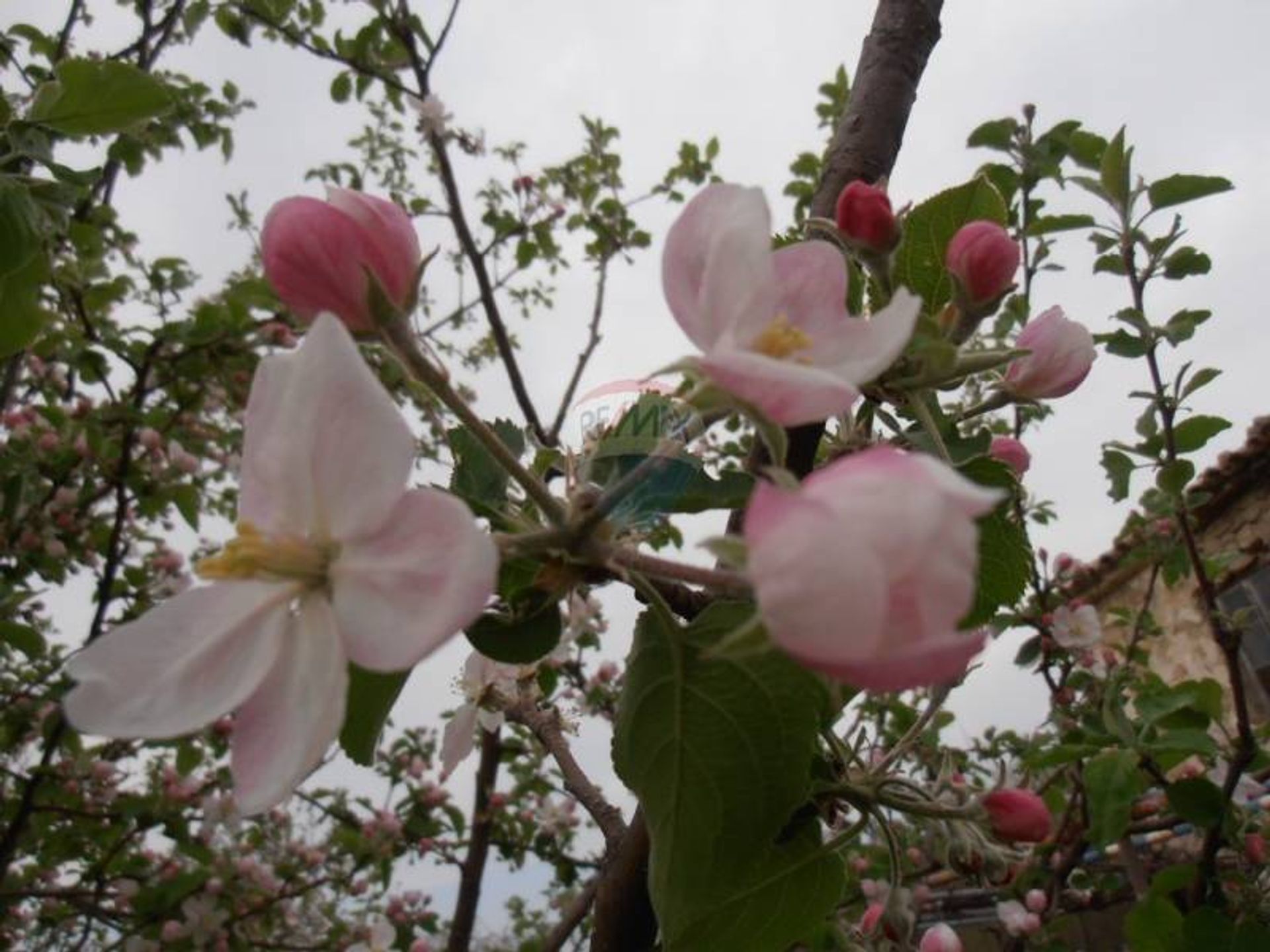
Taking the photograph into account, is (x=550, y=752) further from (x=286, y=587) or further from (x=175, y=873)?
(x=175, y=873)

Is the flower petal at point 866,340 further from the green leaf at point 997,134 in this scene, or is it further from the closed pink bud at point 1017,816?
the green leaf at point 997,134

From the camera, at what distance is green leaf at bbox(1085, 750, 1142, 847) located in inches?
61.2

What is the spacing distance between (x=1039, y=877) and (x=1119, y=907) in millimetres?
1233

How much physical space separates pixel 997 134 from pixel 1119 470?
86 cm

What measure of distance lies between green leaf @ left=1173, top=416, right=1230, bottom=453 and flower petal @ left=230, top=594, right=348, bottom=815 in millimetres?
1867

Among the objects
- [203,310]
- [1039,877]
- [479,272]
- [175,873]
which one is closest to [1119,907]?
[1039,877]

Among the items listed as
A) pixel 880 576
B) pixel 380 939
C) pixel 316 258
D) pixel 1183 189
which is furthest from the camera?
pixel 380 939

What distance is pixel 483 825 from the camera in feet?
7.21

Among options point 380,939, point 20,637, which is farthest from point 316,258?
point 380,939

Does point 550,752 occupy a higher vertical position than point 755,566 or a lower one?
higher

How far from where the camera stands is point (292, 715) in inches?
19.4

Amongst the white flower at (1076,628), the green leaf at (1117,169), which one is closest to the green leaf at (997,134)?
the green leaf at (1117,169)

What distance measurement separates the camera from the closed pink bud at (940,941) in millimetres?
1107

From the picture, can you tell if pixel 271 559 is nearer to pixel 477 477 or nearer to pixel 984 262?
pixel 477 477
